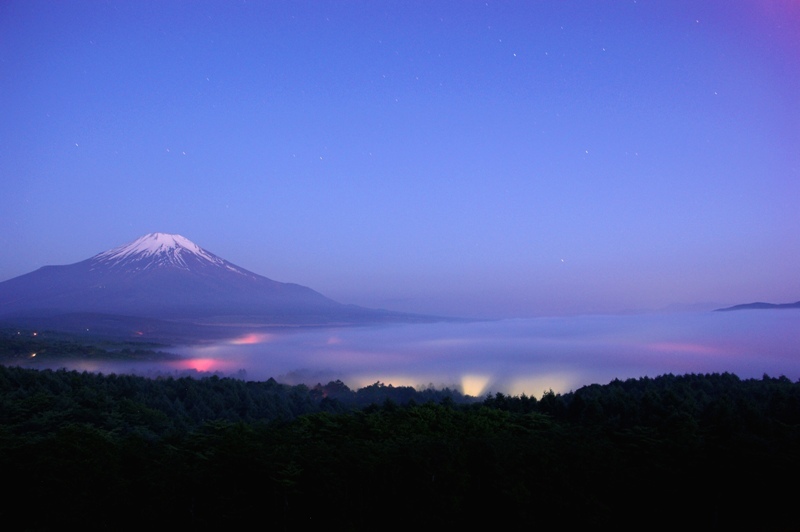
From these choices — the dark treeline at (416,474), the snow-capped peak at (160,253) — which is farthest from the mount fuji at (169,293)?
the dark treeline at (416,474)

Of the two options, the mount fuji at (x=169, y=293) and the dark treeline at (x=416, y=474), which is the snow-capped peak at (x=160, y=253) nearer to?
the mount fuji at (x=169, y=293)

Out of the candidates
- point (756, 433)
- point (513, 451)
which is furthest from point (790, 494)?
point (513, 451)

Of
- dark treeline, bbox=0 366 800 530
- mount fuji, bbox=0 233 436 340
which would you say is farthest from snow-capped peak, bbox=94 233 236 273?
dark treeline, bbox=0 366 800 530

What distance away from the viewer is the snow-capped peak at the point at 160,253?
490 feet

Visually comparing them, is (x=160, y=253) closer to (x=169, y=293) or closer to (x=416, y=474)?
(x=169, y=293)

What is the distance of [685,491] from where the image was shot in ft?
31.7

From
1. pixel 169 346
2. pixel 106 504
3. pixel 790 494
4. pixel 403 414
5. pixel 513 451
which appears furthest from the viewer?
pixel 169 346

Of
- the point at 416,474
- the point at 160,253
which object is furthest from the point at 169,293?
→ the point at 416,474

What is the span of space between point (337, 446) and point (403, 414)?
3.11 m

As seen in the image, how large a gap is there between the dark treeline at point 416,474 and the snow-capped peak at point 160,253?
149 meters

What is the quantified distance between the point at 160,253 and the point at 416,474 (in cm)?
15726

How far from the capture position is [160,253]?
151 m

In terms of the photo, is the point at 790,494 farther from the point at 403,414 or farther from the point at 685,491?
the point at 403,414

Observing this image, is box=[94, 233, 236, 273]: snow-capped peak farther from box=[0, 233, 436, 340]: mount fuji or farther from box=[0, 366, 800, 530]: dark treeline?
box=[0, 366, 800, 530]: dark treeline
